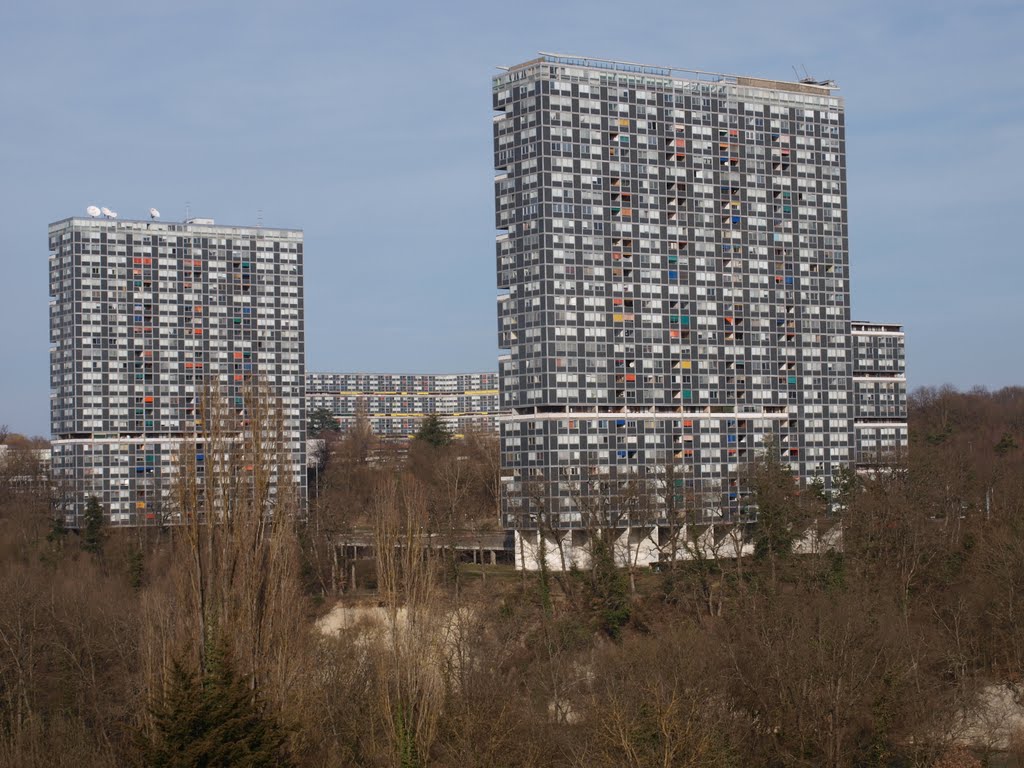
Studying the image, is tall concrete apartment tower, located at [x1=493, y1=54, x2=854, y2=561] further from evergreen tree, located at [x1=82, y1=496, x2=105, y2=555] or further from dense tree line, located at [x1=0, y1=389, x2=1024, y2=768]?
evergreen tree, located at [x1=82, y1=496, x2=105, y2=555]

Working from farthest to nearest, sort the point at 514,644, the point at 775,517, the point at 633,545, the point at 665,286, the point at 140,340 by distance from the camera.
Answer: the point at 140,340, the point at 665,286, the point at 633,545, the point at 775,517, the point at 514,644

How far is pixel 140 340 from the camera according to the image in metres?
165

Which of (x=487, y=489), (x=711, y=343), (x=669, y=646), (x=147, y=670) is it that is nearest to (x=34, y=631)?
(x=147, y=670)

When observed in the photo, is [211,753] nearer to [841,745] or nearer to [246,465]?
[246,465]

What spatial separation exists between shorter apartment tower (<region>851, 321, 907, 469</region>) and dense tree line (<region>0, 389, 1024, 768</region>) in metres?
28.6

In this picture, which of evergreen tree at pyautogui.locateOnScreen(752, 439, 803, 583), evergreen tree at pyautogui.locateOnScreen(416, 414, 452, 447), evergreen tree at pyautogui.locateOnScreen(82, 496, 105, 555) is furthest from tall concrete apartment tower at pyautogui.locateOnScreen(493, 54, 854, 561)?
evergreen tree at pyautogui.locateOnScreen(416, 414, 452, 447)

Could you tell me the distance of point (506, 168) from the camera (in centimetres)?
12469

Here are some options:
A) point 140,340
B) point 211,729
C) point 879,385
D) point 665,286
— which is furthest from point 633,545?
point 211,729

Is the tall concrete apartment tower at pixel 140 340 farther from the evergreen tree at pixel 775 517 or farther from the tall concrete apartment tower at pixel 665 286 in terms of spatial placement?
the evergreen tree at pixel 775 517

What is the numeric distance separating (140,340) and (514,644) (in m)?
88.0

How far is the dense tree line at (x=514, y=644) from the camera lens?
56562 mm

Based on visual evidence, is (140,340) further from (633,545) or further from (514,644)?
(514,644)

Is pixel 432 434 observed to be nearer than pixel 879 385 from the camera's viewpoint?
No

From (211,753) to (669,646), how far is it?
4231 centimetres
